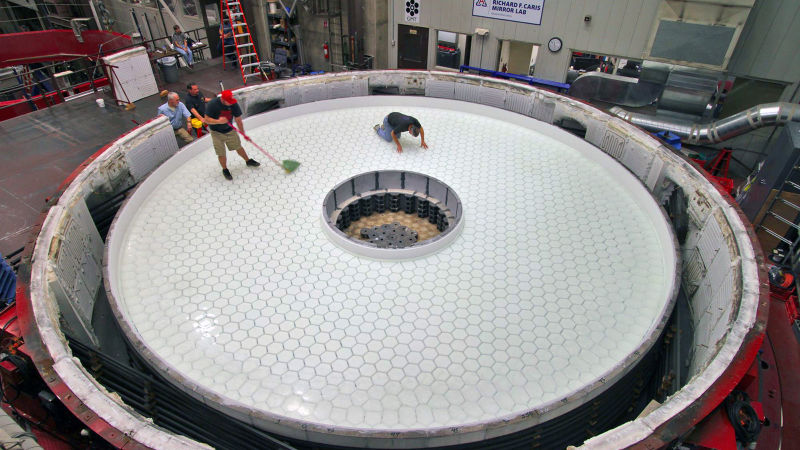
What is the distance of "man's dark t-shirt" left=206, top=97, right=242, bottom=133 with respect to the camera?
6204 mm

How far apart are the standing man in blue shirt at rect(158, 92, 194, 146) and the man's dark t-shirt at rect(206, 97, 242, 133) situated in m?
1.30

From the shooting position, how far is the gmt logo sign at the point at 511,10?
9820 millimetres

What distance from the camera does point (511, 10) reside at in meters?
10.1

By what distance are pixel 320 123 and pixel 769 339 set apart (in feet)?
22.1

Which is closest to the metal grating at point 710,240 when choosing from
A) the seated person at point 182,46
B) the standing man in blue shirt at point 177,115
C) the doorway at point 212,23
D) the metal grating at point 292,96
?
the metal grating at point 292,96

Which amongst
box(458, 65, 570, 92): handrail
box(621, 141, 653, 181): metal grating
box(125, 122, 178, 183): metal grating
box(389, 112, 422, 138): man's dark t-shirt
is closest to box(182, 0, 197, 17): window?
box(458, 65, 570, 92): handrail

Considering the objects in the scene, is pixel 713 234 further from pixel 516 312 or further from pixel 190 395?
pixel 190 395

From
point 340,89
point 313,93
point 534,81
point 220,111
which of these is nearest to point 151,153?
point 220,111

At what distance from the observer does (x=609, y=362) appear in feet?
14.0

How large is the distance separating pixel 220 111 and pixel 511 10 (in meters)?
6.91

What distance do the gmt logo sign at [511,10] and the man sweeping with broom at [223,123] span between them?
654 cm

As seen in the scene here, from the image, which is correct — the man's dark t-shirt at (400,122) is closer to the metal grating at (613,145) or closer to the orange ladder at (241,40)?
the metal grating at (613,145)

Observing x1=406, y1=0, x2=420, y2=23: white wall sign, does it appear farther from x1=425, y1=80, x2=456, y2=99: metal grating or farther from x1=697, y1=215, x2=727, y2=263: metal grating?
x1=697, y1=215, x2=727, y2=263: metal grating

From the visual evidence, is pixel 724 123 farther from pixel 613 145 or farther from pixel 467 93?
pixel 467 93
